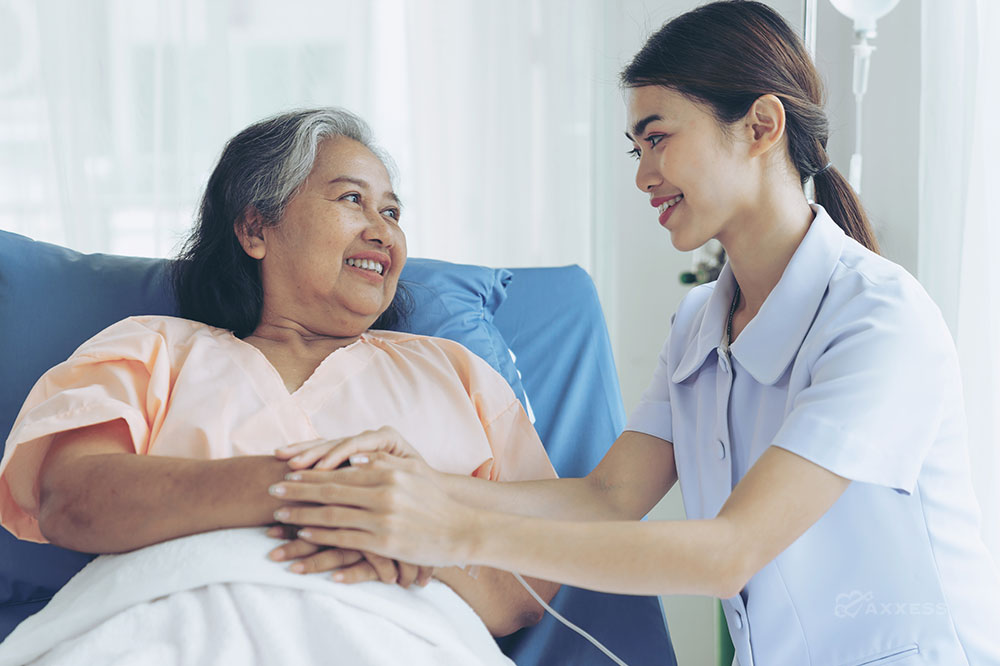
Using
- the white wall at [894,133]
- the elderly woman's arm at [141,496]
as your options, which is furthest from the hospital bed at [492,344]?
the white wall at [894,133]

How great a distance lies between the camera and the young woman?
3.18ft

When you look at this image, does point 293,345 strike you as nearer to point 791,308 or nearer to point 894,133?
point 791,308

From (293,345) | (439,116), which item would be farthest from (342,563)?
(439,116)

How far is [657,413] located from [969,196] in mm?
814

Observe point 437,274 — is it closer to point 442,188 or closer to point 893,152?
point 442,188

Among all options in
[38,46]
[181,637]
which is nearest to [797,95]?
[181,637]

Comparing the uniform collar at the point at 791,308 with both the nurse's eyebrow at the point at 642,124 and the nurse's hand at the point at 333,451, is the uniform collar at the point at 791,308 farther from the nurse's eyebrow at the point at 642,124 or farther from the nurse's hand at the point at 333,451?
the nurse's hand at the point at 333,451

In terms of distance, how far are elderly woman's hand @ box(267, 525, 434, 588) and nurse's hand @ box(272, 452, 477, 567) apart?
2 centimetres

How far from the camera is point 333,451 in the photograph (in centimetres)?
110

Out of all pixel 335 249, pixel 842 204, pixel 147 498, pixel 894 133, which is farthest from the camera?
pixel 894 133

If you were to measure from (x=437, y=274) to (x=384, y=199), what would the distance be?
298mm

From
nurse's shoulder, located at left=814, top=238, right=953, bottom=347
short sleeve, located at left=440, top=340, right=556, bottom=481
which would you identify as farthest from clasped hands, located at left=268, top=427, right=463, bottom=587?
nurse's shoulder, located at left=814, top=238, right=953, bottom=347

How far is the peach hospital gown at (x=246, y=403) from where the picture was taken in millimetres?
1208

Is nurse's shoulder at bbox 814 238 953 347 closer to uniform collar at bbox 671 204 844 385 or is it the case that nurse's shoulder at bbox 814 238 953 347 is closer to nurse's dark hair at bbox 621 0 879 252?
Result: uniform collar at bbox 671 204 844 385
